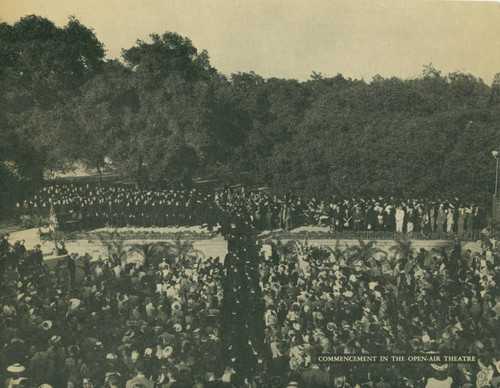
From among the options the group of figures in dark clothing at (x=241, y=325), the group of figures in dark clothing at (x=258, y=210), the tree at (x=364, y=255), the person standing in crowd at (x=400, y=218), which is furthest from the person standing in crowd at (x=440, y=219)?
the tree at (x=364, y=255)

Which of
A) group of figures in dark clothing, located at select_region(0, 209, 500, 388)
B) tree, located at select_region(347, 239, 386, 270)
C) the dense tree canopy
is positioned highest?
the dense tree canopy

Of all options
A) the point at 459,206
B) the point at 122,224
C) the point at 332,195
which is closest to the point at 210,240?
the point at 122,224

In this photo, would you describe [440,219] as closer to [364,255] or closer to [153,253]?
[364,255]

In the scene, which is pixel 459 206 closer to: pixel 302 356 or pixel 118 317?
pixel 302 356

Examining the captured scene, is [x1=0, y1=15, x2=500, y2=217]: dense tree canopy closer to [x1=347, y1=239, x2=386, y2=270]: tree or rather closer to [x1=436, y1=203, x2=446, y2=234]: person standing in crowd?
[x1=436, y1=203, x2=446, y2=234]: person standing in crowd

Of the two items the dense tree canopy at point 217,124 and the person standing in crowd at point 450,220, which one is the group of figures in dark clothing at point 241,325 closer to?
the person standing in crowd at point 450,220

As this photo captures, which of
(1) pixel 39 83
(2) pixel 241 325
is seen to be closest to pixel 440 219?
(2) pixel 241 325

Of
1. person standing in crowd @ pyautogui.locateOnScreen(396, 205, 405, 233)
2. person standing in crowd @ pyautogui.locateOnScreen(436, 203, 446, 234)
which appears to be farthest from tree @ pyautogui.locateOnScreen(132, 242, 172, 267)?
person standing in crowd @ pyautogui.locateOnScreen(436, 203, 446, 234)
